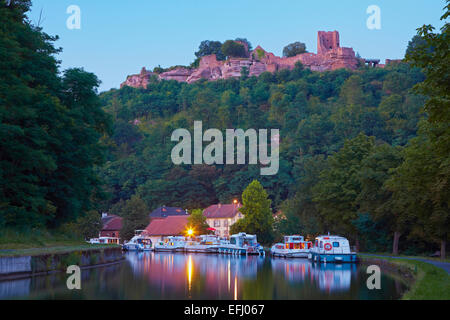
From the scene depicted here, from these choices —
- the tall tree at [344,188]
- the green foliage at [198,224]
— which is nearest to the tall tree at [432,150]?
the tall tree at [344,188]

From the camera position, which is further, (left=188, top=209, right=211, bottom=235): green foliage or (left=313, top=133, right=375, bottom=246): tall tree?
(left=188, top=209, right=211, bottom=235): green foliage

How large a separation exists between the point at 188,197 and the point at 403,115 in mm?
56685

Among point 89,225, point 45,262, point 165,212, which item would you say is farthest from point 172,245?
point 45,262

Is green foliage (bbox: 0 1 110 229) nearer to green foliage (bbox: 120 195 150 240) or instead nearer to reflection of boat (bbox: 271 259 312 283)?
reflection of boat (bbox: 271 259 312 283)

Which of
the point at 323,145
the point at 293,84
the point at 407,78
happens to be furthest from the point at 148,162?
the point at 407,78

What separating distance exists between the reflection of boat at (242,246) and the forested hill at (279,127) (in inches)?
1007

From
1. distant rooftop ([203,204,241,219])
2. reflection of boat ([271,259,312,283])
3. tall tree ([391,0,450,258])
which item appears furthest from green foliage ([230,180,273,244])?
tall tree ([391,0,450,258])

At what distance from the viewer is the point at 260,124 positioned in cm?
17250

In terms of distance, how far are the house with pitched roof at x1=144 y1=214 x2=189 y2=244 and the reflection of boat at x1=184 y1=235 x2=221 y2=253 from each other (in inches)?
668

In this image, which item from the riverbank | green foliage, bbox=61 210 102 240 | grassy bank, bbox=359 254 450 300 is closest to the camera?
grassy bank, bbox=359 254 450 300

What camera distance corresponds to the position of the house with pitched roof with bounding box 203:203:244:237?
110244 mm

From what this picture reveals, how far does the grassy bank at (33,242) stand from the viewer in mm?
28672

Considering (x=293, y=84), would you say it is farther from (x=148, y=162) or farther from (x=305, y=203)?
(x=305, y=203)

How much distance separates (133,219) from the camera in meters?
107
